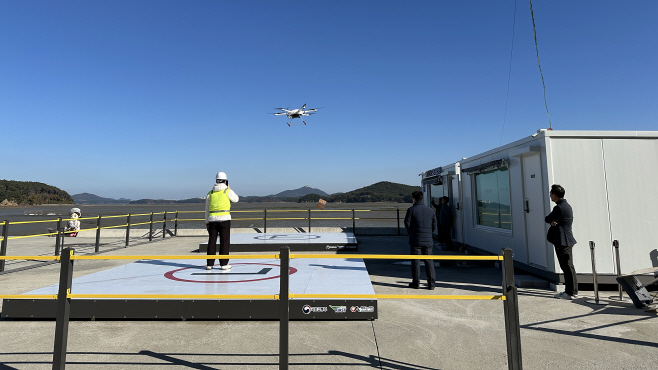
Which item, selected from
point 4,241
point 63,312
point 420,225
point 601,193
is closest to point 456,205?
point 601,193

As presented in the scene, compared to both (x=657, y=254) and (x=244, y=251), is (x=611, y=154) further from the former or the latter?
(x=244, y=251)

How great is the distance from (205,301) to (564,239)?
532cm

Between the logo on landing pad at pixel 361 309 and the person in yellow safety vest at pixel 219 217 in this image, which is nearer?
the logo on landing pad at pixel 361 309

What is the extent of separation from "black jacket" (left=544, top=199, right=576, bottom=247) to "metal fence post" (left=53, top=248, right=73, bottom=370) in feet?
20.5

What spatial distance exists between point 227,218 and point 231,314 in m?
2.22

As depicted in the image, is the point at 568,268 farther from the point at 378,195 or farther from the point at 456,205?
the point at 378,195

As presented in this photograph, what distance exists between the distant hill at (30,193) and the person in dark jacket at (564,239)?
573ft

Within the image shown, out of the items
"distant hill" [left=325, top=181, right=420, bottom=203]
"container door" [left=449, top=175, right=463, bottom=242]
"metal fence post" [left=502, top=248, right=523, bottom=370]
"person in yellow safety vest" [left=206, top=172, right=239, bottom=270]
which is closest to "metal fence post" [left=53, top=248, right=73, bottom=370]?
"person in yellow safety vest" [left=206, top=172, right=239, bottom=270]

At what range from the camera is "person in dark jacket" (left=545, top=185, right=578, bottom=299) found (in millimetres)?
5520

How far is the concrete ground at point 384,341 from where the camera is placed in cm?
323

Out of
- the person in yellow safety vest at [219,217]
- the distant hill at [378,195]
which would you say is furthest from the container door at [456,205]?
the distant hill at [378,195]

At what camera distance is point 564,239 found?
5.50 meters

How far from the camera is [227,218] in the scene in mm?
6215

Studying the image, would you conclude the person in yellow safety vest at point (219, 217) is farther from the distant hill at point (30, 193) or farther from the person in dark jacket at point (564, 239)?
the distant hill at point (30, 193)
